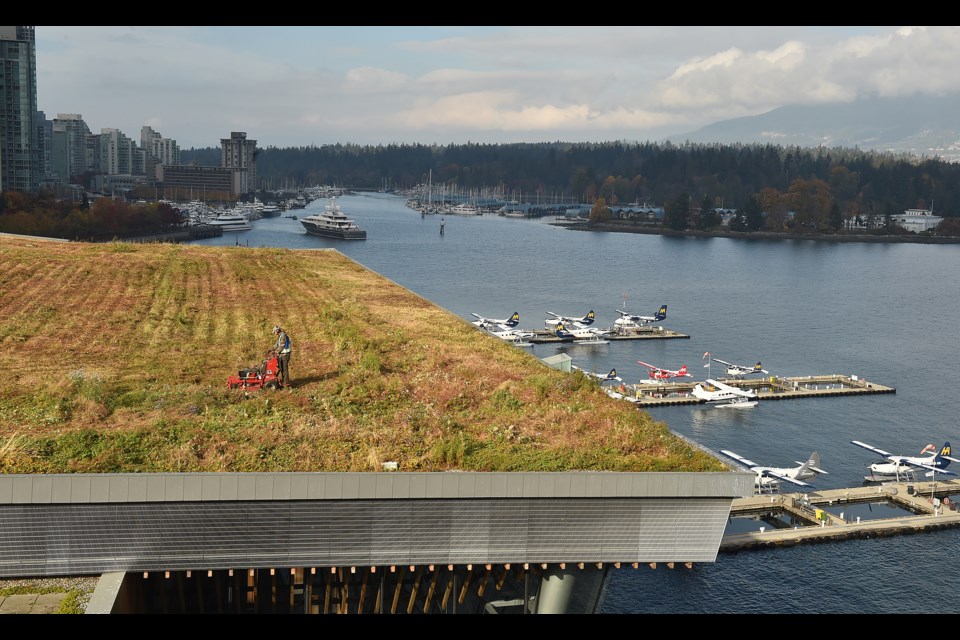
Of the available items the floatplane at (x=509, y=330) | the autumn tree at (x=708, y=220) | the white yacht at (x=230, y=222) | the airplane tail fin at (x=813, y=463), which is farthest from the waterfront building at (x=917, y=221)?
the airplane tail fin at (x=813, y=463)

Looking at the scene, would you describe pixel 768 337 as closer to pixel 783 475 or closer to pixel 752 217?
pixel 783 475

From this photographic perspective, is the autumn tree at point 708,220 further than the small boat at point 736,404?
Yes

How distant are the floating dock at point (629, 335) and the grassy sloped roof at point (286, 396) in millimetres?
39537

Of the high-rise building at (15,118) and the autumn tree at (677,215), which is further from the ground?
the high-rise building at (15,118)

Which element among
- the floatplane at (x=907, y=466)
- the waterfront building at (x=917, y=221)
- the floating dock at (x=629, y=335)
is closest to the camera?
the floatplane at (x=907, y=466)

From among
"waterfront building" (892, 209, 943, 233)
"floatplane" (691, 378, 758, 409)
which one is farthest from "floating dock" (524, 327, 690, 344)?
"waterfront building" (892, 209, 943, 233)

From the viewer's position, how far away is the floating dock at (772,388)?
53369 millimetres

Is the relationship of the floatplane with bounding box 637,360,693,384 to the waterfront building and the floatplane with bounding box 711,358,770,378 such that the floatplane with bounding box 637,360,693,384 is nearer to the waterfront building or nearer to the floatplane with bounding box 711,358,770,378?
the floatplane with bounding box 711,358,770,378

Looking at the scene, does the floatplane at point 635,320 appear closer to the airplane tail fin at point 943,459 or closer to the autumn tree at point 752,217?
the airplane tail fin at point 943,459

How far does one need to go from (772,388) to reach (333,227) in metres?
96.0

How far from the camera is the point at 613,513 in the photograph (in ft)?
46.6

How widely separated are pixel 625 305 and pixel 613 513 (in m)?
73.2
